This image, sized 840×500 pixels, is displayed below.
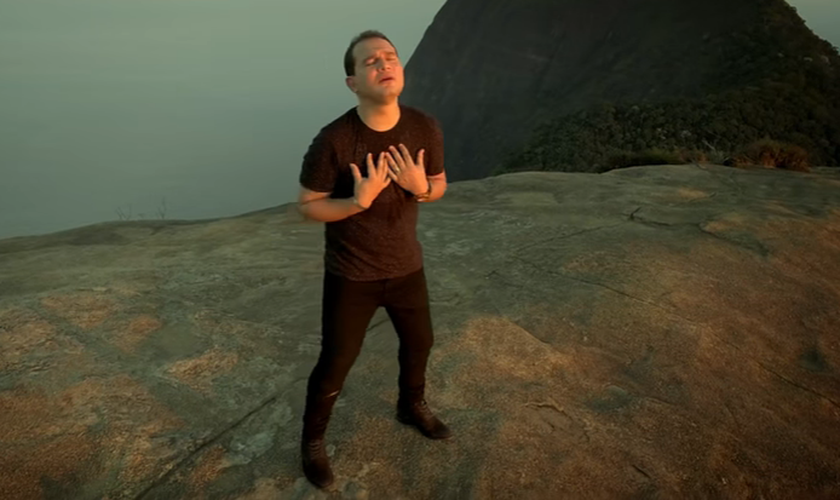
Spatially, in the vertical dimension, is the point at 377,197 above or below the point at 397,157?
below

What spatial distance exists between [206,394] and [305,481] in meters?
0.94

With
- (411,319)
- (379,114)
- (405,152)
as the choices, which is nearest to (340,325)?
(411,319)

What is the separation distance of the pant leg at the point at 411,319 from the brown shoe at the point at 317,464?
0.44m

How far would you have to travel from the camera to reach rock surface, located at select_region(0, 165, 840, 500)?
9.33ft

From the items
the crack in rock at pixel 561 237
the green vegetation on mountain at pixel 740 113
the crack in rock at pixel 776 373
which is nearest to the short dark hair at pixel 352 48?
the crack in rock at pixel 776 373

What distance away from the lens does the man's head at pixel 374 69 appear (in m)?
2.28

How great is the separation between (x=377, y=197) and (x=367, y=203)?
0.44ft

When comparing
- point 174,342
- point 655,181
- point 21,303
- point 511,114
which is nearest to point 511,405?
point 174,342

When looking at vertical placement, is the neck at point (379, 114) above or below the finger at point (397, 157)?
above

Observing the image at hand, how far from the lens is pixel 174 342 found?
3.97 meters

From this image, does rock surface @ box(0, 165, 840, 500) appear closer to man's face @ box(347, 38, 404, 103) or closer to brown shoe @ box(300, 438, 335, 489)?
brown shoe @ box(300, 438, 335, 489)

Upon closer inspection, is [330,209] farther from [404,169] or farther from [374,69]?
[374,69]

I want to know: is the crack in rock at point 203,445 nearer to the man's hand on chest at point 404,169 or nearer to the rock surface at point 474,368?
the rock surface at point 474,368

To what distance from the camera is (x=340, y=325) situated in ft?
8.06
